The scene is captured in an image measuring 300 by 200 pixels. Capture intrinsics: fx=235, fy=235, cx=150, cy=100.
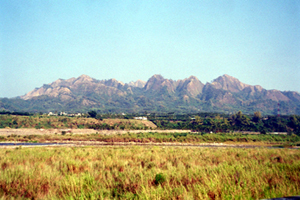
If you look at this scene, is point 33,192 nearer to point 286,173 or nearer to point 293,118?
point 286,173

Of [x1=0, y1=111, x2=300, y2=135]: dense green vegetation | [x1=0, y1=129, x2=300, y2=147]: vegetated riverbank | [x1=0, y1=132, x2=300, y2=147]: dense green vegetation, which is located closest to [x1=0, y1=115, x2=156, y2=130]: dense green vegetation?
[x1=0, y1=111, x2=300, y2=135]: dense green vegetation

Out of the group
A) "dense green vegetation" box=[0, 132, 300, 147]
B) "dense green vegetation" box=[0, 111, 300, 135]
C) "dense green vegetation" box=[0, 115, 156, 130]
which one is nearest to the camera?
"dense green vegetation" box=[0, 132, 300, 147]

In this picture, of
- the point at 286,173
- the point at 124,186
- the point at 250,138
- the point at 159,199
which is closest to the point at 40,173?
the point at 124,186

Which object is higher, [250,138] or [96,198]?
[96,198]

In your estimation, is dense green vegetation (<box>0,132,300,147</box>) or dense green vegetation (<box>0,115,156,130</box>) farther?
dense green vegetation (<box>0,115,156,130</box>)

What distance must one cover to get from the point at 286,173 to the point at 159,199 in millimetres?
8091

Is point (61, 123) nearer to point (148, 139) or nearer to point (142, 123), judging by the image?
point (142, 123)

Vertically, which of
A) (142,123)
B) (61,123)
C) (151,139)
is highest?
(61,123)

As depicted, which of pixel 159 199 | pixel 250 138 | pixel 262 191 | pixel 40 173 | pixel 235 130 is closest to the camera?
pixel 159 199

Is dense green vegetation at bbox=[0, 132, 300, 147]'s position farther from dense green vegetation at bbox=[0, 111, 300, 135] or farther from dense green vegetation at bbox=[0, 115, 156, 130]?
dense green vegetation at bbox=[0, 115, 156, 130]

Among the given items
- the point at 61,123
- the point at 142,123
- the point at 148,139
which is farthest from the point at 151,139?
the point at 61,123

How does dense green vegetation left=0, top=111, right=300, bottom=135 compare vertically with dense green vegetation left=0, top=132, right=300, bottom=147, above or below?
above

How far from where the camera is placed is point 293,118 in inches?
5340

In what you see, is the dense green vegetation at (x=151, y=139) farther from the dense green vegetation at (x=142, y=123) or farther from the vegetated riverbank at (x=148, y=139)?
the dense green vegetation at (x=142, y=123)
